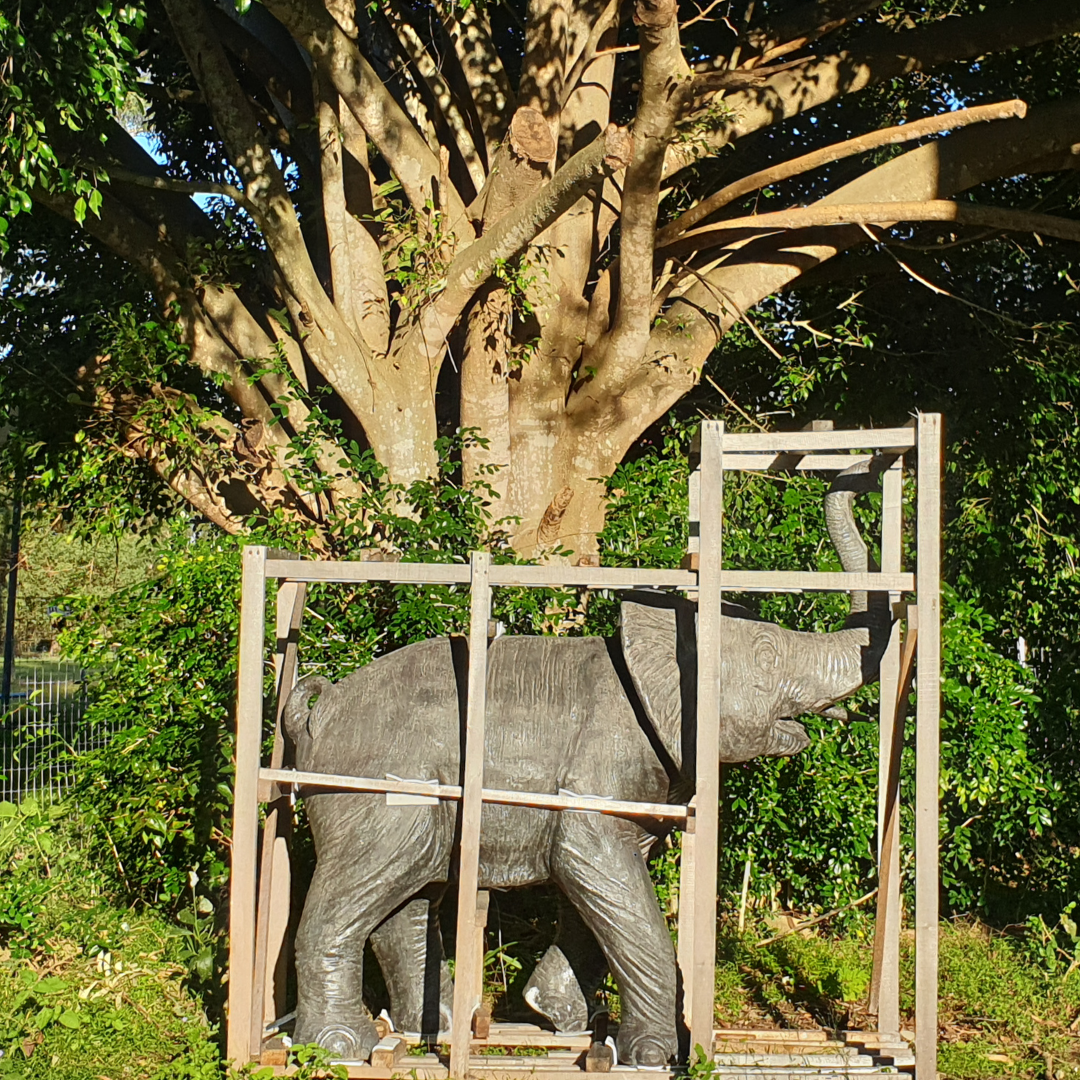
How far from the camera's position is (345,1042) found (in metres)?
4.46

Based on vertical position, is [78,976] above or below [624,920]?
below

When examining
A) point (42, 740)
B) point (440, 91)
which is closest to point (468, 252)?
point (440, 91)

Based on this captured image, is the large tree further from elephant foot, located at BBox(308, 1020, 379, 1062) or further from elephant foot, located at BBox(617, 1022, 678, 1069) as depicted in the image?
elephant foot, located at BBox(617, 1022, 678, 1069)

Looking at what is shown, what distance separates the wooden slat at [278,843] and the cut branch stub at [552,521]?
2701 mm

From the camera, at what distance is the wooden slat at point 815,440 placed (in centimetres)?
416

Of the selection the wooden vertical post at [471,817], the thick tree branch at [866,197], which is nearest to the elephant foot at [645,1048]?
the wooden vertical post at [471,817]

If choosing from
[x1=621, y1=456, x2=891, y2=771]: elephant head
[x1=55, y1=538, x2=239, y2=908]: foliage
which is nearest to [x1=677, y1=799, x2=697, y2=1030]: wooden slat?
[x1=621, y1=456, x2=891, y2=771]: elephant head

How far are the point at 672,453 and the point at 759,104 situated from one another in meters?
2.23

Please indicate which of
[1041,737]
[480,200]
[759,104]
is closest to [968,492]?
[1041,737]

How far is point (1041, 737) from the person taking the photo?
7.14 metres

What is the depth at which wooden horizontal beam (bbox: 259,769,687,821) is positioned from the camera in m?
4.27

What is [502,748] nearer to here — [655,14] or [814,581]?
[814,581]

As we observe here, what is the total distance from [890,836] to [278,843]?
2.30 metres

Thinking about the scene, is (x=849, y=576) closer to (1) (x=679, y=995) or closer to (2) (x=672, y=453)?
(1) (x=679, y=995)
